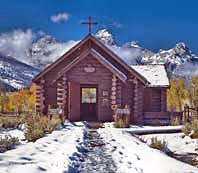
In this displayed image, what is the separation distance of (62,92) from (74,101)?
906 millimetres

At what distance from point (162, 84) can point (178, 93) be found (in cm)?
2981

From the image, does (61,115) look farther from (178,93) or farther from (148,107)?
(178,93)

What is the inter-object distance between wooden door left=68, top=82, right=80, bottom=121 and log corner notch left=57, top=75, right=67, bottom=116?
31 centimetres

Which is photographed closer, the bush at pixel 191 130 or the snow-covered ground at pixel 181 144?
the snow-covered ground at pixel 181 144

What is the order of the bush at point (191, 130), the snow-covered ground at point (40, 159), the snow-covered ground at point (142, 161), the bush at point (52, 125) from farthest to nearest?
the bush at point (191, 130), the bush at point (52, 125), the snow-covered ground at point (142, 161), the snow-covered ground at point (40, 159)

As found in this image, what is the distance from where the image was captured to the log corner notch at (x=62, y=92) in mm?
24358

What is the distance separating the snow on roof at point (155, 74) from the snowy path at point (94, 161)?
1490 centimetres

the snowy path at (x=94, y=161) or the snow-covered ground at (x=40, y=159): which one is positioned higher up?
the snow-covered ground at (x=40, y=159)

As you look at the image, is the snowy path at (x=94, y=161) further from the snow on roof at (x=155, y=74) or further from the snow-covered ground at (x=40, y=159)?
the snow on roof at (x=155, y=74)

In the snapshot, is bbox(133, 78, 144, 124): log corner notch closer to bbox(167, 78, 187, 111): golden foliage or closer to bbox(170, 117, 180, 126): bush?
bbox(170, 117, 180, 126): bush

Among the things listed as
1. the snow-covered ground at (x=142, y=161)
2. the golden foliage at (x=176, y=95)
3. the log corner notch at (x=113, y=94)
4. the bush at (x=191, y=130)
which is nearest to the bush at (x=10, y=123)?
the log corner notch at (x=113, y=94)

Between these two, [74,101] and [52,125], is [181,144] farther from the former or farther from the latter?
[74,101]

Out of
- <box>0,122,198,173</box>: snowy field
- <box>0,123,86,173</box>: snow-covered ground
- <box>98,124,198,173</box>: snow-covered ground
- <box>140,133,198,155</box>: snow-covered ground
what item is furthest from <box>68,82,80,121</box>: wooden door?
<box>0,123,86,173</box>: snow-covered ground

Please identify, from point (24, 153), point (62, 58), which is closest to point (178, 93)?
point (62, 58)
